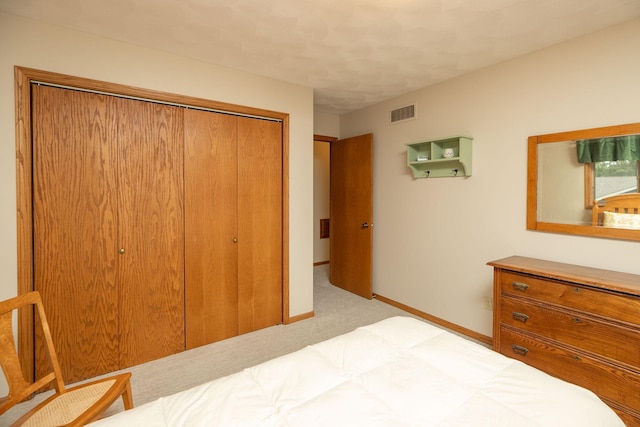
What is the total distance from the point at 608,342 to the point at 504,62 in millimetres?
2231

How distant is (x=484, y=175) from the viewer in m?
2.83

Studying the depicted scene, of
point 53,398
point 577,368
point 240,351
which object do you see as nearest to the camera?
point 53,398

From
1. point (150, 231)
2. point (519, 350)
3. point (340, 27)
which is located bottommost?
point (519, 350)

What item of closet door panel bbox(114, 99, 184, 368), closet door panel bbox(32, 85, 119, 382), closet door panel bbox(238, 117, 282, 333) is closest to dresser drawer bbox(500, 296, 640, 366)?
closet door panel bbox(238, 117, 282, 333)

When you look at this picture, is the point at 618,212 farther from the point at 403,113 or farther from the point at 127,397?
the point at 127,397

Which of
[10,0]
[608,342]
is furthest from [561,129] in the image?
[10,0]

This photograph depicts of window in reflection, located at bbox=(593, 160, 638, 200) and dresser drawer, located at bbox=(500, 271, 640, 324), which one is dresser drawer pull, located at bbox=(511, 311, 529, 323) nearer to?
dresser drawer, located at bbox=(500, 271, 640, 324)

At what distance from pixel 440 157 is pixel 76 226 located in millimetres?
3203

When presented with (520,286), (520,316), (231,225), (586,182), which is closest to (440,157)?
(586,182)

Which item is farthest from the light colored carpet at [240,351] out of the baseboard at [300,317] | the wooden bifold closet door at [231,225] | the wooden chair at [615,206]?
the wooden chair at [615,206]

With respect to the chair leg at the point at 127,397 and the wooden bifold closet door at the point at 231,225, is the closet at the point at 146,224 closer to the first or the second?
the wooden bifold closet door at the point at 231,225

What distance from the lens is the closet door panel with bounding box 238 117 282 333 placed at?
2939 millimetres

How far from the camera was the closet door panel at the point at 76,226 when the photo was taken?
210 centimetres

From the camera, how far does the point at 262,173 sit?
9.96 feet
